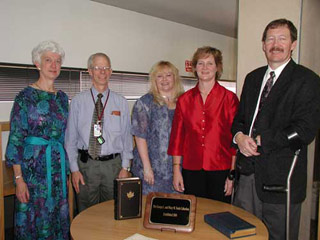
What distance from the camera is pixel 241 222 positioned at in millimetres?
1463

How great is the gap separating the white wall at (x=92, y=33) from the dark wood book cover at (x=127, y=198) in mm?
2265

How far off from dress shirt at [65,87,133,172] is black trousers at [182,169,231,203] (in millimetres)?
536

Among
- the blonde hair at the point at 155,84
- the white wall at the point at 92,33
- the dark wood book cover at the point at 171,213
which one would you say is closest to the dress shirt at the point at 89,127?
the blonde hair at the point at 155,84

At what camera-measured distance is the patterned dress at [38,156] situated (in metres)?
2.08

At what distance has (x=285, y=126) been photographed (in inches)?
64.0

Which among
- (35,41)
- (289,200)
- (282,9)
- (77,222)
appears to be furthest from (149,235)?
(35,41)

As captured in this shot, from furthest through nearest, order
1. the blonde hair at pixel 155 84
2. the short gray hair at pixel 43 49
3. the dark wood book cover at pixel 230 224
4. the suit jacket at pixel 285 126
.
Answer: the blonde hair at pixel 155 84 → the short gray hair at pixel 43 49 → the suit jacket at pixel 285 126 → the dark wood book cover at pixel 230 224

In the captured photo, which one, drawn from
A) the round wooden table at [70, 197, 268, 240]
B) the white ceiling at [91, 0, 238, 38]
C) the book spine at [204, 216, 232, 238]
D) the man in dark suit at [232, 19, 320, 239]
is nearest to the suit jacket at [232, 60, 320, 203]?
the man in dark suit at [232, 19, 320, 239]

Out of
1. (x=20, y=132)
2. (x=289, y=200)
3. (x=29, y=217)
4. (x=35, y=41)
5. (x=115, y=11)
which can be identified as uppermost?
(x=115, y=11)

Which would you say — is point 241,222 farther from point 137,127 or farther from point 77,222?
point 137,127

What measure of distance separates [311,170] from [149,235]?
1596 millimetres

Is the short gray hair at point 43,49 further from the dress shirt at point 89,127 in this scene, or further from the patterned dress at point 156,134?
the patterned dress at point 156,134

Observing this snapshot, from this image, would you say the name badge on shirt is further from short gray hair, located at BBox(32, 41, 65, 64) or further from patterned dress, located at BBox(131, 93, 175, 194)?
short gray hair, located at BBox(32, 41, 65, 64)

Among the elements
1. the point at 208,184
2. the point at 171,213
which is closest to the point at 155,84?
the point at 208,184
